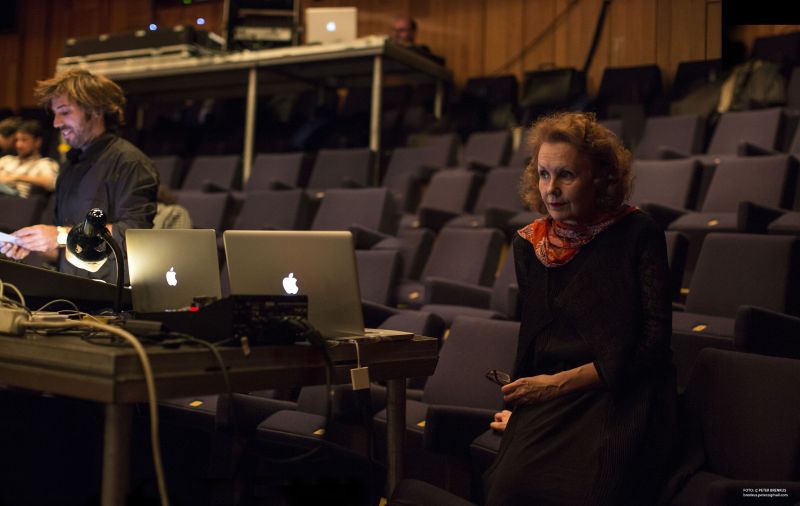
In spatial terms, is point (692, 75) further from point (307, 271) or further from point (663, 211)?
point (307, 271)

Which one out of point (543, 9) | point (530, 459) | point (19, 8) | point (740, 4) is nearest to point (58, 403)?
point (530, 459)

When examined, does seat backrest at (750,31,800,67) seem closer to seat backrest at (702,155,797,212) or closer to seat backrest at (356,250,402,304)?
seat backrest at (702,155,797,212)

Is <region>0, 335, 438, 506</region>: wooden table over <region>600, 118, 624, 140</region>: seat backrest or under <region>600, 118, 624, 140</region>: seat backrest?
under

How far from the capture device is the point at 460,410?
4.19ft

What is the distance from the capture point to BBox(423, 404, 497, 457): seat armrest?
4.14 ft

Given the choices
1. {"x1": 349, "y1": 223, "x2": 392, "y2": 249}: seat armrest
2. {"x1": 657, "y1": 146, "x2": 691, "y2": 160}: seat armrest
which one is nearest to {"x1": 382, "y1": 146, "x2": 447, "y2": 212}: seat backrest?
{"x1": 349, "y1": 223, "x2": 392, "y2": 249}: seat armrest

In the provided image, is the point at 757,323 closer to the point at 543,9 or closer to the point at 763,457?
the point at 763,457

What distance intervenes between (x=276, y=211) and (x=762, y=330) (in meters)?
1.87

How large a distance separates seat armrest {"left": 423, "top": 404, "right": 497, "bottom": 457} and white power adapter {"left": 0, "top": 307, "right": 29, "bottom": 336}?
651mm

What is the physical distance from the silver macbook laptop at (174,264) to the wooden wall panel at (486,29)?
2324 millimetres

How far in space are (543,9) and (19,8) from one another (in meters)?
3.87

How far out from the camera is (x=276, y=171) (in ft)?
11.7

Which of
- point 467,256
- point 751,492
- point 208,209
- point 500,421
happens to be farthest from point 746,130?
point 751,492

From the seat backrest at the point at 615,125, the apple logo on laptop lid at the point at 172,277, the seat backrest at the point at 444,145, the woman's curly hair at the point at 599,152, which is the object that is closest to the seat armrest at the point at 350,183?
the seat backrest at the point at 444,145
